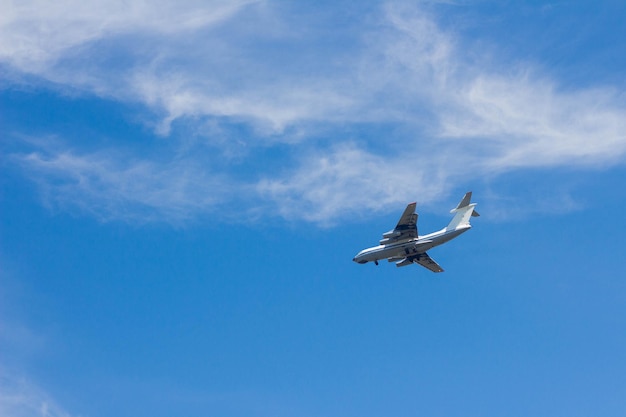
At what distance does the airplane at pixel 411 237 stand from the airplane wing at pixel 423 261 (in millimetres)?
142

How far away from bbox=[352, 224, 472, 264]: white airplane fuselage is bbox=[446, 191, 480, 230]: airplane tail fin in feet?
2.66

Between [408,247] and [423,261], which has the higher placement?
[423,261]

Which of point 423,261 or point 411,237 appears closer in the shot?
point 411,237

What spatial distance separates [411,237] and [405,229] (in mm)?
1605

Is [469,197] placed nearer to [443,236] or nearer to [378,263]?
[443,236]

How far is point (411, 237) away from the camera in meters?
153

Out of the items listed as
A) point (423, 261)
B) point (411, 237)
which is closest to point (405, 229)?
point (411, 237)

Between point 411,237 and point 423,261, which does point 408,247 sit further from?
point 423,261

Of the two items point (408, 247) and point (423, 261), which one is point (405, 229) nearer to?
point (408, 247)

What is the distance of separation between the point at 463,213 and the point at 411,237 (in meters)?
7.91

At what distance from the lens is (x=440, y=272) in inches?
6427

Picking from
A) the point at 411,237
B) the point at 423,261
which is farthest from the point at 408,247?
the point at 423,261

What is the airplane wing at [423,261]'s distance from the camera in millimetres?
159375

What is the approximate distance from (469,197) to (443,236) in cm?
667
